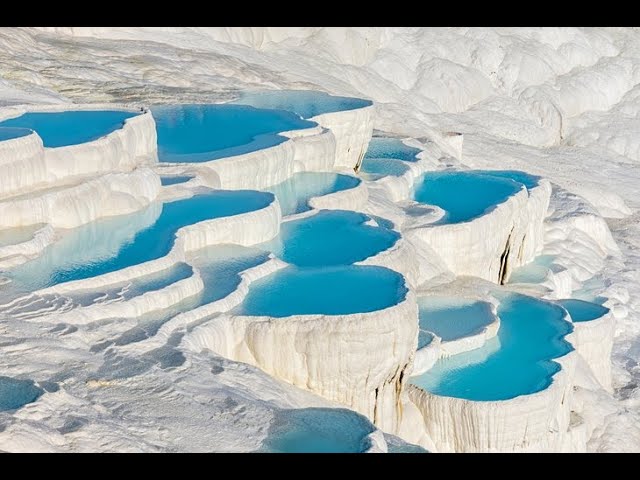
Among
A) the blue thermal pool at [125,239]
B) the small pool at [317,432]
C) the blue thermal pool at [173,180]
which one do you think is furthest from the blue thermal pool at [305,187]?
the small pool at [317,432]

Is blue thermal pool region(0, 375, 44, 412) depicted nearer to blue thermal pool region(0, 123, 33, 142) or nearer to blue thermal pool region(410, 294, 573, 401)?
blue thermal pool region(0, 123, 33, 142)

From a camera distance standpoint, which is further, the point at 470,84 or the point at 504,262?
the point at 470,84

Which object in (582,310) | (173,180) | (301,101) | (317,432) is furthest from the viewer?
(301,101)

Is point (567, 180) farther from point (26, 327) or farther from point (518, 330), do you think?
point (26, 327)

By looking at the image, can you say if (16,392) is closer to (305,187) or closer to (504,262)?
(305,187)

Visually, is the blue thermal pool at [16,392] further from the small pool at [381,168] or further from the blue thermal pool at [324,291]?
the small pool at [381,168]

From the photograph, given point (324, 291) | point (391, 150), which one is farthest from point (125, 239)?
point (391, 150)

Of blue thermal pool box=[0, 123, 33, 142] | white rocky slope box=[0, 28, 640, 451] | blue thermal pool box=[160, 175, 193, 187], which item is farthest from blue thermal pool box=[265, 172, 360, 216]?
white rocky slope box=[0, 28, 640, 451]

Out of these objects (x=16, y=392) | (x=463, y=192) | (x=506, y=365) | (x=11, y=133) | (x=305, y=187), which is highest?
(x=11, y=133)
